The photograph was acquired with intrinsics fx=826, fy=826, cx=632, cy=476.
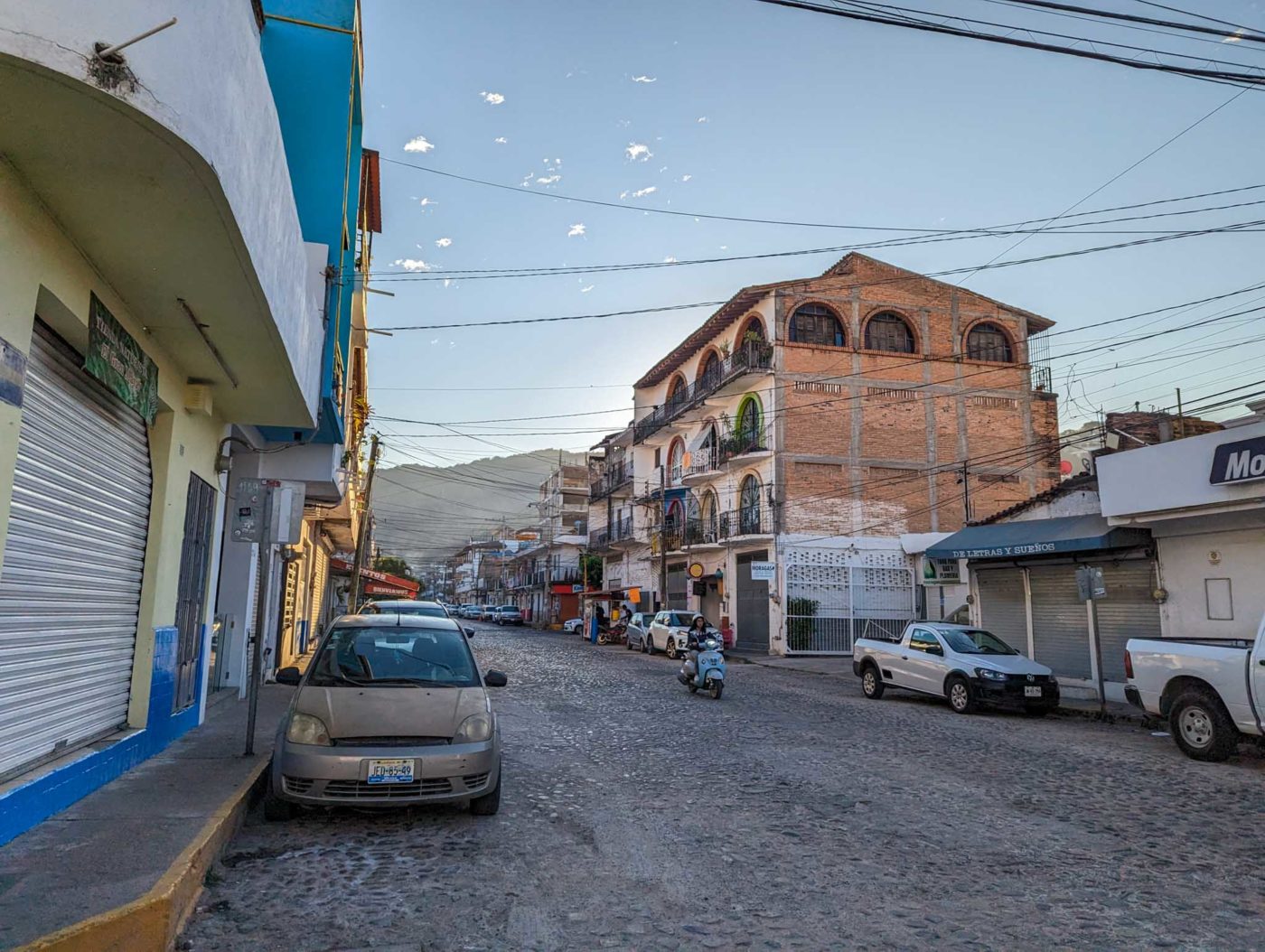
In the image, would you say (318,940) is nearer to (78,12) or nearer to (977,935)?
(977,935)

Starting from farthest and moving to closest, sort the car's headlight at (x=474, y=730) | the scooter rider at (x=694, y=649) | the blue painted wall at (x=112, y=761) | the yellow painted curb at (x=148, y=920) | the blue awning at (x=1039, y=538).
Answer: the scooter rider at (x=694, y=649)
the blue awning at (x=1039, y=538)
the car's headlight at (x=474, y=730)
the blue painted wall at (x=112, y=761)
the yellow painted curb at (x=148, y=920)

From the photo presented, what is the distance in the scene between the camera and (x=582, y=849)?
5.61m

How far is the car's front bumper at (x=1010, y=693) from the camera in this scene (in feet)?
45.6

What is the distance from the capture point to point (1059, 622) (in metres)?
18.3

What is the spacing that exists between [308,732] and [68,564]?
214 cm

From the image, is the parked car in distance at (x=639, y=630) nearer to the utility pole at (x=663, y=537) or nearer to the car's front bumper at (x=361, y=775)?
the utility pole at (x=663, y=537)

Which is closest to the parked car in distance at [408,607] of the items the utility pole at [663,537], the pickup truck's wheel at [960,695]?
the pickup truck's wheel at [960,695]

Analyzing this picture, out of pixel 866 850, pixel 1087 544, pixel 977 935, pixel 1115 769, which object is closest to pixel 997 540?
pixel 1087 544

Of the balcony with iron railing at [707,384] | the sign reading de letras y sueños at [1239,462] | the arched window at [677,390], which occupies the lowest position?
the sign reading de letras y sueños at [1239,462]

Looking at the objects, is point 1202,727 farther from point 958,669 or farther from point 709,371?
point 709,371

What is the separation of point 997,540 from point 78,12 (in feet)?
61.4

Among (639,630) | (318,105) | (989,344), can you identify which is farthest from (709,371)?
(318,105)

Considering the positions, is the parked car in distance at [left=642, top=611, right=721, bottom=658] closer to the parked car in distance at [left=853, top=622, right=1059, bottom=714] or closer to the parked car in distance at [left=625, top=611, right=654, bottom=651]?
the parked car in distance at [left=625, top=611, right=654, bottom=651]

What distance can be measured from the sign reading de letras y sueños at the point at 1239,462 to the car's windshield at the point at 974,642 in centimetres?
453
